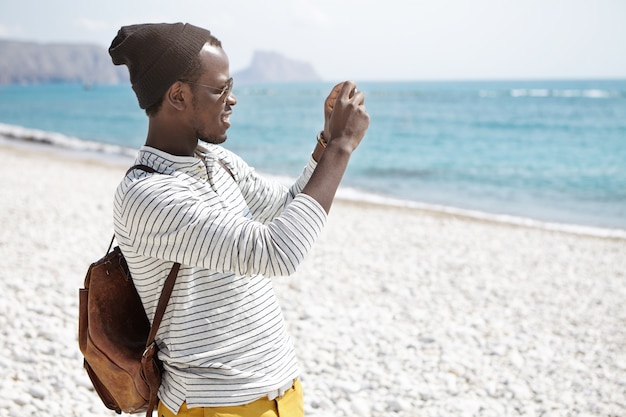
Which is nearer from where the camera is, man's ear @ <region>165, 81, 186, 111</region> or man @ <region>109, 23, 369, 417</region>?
man @ <region>109, 23, 369, 417</region>

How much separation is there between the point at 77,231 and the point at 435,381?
20.6 feet

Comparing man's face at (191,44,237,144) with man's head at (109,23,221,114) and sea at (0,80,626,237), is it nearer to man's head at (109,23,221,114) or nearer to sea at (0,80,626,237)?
man's head at (109,23,221,114)

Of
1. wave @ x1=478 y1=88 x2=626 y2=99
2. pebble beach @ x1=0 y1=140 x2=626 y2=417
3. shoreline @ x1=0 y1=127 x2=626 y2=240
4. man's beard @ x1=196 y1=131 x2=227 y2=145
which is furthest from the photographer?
wave @ x1=478 y1=88 x2=626 y2=99

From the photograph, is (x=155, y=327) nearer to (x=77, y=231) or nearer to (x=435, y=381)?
(x=435, y=381)

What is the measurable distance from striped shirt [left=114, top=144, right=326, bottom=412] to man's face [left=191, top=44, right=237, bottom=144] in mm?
92

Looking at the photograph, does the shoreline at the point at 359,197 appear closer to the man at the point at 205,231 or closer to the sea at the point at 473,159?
the sea at the point at 473,159

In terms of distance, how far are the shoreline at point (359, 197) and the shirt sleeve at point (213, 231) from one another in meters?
12.5

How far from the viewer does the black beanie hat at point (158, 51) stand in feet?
5.67

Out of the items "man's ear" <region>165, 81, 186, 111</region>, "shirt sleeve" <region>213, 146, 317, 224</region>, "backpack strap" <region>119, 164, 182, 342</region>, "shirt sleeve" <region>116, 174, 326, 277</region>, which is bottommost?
"backpack strap" <region>119, 164, 182, 342</region>

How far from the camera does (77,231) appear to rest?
939 cm

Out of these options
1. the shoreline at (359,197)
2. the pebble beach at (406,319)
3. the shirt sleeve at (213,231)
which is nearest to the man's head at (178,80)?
the shirt sleeve at (213,231)

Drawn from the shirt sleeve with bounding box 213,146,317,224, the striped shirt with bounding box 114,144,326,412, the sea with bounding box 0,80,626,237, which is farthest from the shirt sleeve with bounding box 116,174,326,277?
the sea with bounding box 0,80,626,237

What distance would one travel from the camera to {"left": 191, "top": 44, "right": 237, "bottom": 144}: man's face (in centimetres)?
180

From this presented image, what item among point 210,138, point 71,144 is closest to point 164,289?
point 210,138
